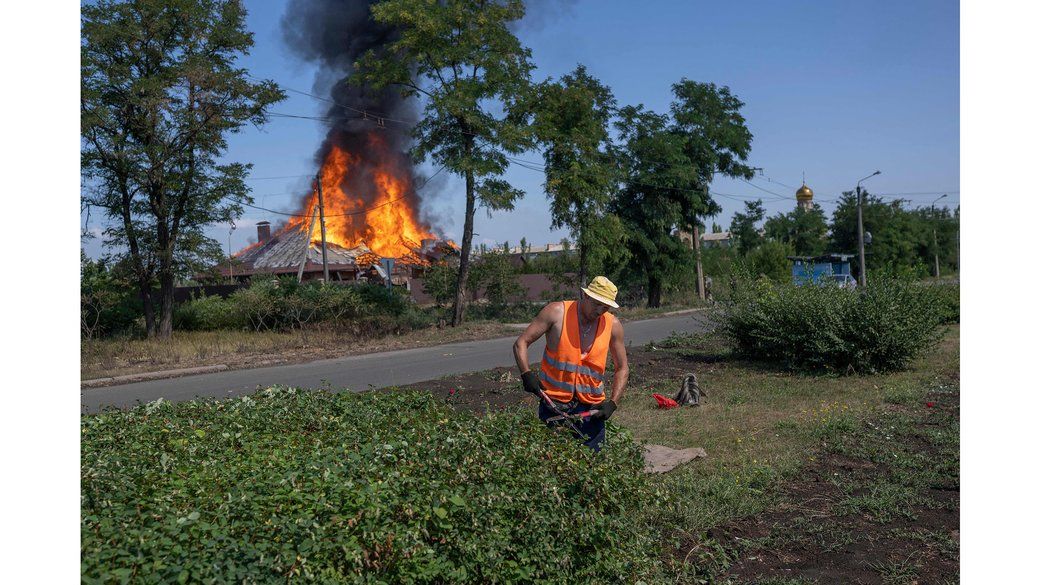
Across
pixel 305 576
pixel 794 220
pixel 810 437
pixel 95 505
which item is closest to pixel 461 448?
pixel 305 576

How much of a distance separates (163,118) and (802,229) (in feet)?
180

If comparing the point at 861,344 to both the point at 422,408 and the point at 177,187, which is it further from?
the point at 177,187

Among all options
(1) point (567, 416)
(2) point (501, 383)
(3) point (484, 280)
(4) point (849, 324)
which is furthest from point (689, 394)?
(3) point (484, 280)

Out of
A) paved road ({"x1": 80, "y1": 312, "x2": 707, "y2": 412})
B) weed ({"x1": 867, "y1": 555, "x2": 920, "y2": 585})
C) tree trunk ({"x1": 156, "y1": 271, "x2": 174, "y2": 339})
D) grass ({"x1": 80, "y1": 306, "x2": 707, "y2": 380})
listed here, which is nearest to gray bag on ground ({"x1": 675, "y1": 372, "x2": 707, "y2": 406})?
paved road ({"x1": 80, "y1": 312, "x2": 707, "y2": 412})

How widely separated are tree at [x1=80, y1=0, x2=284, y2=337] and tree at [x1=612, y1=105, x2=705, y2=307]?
1830 cm

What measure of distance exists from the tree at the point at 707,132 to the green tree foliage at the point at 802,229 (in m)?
28.0

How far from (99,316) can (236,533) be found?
19545 mm

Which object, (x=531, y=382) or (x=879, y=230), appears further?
(x=879, y=230)

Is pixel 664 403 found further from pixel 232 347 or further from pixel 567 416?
pixel 232 347

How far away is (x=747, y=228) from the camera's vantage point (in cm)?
6500

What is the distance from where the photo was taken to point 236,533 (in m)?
3.02

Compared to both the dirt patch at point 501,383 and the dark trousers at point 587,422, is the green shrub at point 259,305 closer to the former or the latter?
the dirt patch at point 501,383

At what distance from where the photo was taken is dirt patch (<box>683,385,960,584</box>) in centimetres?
481

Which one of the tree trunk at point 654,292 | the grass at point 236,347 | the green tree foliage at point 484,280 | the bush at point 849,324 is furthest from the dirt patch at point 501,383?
the tree trunk at point 654,292
